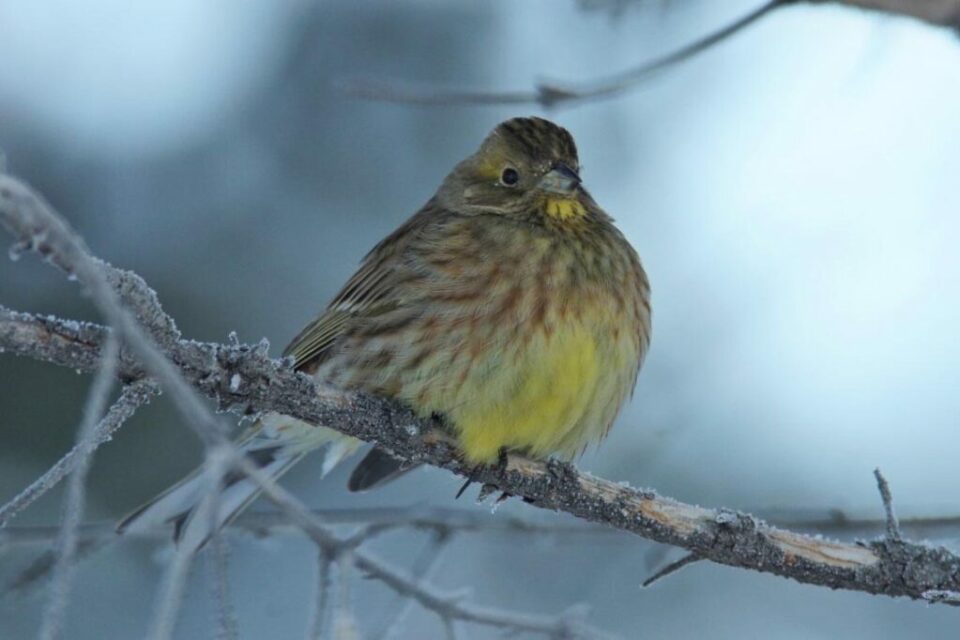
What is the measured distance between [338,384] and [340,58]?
5018 millimetres

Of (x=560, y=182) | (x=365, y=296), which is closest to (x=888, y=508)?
(x=560, y=182)

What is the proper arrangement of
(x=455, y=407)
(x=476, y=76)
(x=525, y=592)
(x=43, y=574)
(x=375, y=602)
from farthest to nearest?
(x=476, y=76), (x=525, y=592), (x=375, y=602), (x=455, y=407), (x=43, y=574)

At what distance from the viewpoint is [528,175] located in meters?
5.58

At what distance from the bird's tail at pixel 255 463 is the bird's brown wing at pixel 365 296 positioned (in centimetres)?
28

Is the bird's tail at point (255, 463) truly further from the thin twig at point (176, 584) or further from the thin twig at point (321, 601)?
the thin twig at point (176, 584)

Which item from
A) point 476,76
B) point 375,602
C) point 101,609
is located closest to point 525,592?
point 375,602

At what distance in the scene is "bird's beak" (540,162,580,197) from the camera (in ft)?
18.0

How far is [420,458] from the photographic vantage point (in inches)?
187

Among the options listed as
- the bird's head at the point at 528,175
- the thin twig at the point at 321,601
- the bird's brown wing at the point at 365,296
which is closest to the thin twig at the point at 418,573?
the thin twig at the point at 321,601

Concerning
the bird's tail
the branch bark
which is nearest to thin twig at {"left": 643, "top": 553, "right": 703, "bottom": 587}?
the branch bark

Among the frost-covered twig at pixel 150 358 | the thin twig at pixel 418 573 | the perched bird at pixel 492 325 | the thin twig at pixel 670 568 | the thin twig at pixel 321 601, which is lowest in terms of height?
the frost-covered twig at pixel 150 358

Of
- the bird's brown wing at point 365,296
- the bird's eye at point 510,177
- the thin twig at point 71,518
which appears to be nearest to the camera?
the thin twig at point 71,518

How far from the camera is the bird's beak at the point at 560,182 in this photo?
5.49 metres

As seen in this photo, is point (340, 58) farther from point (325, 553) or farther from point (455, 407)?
point (325, 553)
